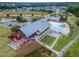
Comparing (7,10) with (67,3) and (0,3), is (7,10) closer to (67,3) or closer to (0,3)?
(0,3)

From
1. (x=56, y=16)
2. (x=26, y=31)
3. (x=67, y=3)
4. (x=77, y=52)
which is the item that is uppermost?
(x=67, y=3)

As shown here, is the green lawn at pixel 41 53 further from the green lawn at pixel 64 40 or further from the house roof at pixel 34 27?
the house roof at pixel 34 27

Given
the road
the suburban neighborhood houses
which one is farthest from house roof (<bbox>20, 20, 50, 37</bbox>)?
the road

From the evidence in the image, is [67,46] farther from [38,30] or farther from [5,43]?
[5,43]

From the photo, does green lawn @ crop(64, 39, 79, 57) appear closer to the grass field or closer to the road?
the road

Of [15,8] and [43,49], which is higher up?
[15,8]

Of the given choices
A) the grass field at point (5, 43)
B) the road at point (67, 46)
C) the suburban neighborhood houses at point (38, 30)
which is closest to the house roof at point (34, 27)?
the suburban neighborhood houses at point (38, 30)

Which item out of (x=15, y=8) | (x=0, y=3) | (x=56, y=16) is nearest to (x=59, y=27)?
(x=56, y=16)
